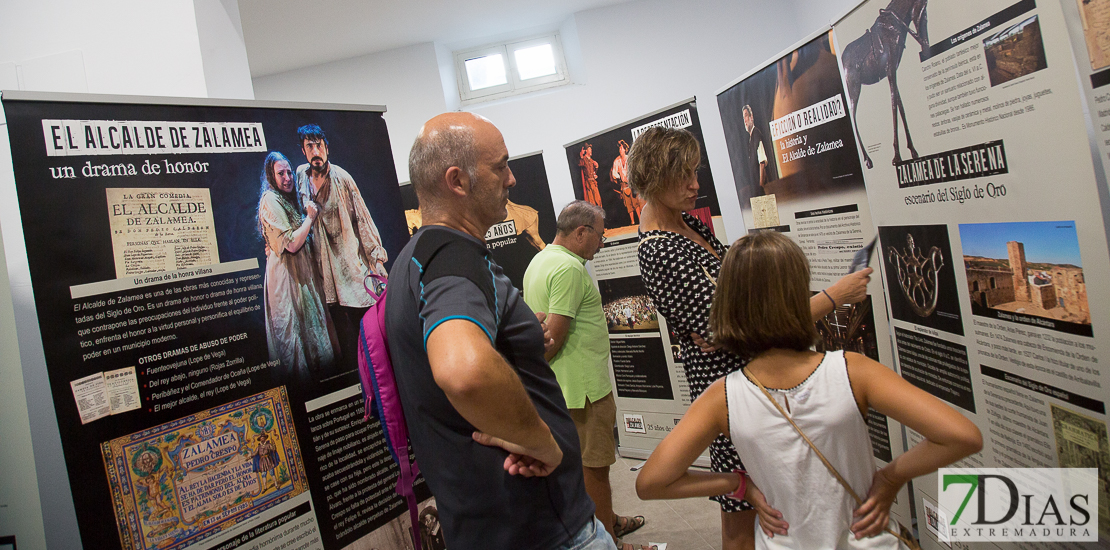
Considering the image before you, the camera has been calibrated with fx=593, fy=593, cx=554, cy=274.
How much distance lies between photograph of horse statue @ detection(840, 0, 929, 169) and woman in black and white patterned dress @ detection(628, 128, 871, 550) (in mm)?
661

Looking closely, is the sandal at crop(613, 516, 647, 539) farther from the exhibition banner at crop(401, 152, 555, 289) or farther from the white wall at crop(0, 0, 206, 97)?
the white wall at crop(0, 0, 206, 97)

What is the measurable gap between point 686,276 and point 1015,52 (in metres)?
0.98

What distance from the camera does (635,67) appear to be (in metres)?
5.48

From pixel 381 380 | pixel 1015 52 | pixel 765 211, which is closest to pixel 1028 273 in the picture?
pixel 1015 52

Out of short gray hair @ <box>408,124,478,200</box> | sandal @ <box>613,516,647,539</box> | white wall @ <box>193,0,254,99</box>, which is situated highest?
white wall @ <box>193,0,254,99</box>

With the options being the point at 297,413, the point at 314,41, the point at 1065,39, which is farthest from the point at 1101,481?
the point at 314,41

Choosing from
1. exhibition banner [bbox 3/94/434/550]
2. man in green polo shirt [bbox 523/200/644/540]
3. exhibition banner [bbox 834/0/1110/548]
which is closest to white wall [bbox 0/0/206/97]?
exhibition banner [bbox 3/94/434/550]

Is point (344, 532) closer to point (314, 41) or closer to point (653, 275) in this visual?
point (653, 275)

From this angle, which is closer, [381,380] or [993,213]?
[381,380]

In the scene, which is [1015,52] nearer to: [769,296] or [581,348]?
[769,296]

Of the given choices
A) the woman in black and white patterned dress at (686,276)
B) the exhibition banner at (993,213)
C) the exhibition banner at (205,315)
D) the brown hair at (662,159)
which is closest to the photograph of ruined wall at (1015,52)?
the exhibition banner at (993,213)

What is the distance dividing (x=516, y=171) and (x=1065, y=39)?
350 cm

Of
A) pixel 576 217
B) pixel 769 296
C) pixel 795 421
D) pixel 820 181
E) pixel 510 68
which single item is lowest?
pixel 795 421

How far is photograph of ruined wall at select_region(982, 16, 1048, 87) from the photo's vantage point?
4.65ft
